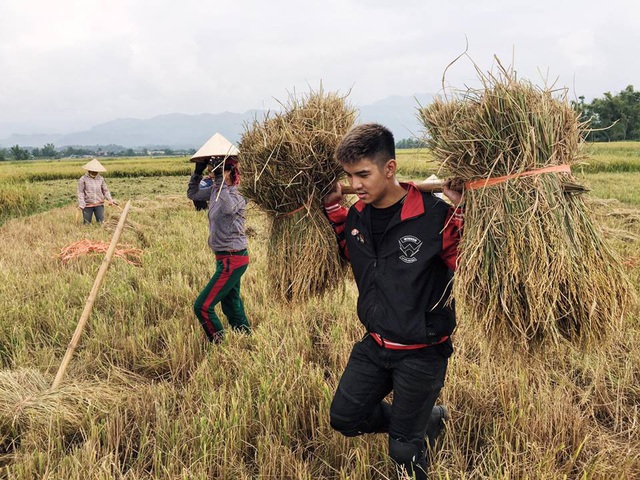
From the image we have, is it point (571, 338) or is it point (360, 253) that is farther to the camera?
point (360, 253)

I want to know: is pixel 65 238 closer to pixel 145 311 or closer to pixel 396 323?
pixel 145 311

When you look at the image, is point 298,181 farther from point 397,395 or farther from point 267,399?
point 267,399

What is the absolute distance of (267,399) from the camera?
244 cm

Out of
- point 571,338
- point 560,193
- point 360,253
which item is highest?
point 560,193

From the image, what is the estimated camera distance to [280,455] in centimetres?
208

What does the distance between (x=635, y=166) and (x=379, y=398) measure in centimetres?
2316

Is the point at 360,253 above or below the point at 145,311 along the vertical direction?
above

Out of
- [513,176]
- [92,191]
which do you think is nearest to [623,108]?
[92,191]

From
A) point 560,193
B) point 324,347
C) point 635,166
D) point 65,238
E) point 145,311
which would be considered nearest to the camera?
point 560,193

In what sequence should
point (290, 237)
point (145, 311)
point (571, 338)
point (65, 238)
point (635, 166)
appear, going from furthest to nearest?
point (635, 166)
point (65, 238)
point (145, 311)
point (290, 237)
point (571, 338)

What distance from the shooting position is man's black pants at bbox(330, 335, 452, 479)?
192 cm


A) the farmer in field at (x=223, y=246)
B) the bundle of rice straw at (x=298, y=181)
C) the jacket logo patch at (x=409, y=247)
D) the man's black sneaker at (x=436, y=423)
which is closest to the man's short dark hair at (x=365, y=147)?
the bundle of rice straw at (x=298, y=181)

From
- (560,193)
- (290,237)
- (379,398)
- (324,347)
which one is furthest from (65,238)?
(560,193)

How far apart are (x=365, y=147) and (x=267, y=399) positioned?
1.53 m
